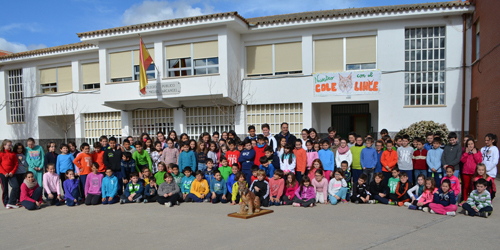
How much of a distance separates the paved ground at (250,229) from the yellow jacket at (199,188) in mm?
817

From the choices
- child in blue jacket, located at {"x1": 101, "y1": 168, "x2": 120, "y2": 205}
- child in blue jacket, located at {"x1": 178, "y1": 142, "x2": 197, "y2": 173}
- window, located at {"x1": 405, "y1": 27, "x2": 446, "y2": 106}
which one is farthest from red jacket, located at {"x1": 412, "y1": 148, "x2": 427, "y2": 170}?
child in blue jacket, located at {"x1": 101, "y1": 168, "x2": 120, "y2": 205}

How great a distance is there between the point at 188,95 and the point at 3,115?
42.2ft

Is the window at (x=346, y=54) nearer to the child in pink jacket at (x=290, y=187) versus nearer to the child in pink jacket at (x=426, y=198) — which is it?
the child in pink jacket at (x=290, y=187)

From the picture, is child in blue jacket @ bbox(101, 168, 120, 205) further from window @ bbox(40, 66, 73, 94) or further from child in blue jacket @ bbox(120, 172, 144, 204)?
window @ bbox(40, 66, 73, 94)

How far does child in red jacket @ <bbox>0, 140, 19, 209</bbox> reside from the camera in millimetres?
8953

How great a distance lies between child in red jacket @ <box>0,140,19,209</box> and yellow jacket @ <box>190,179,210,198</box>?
14.5 feet

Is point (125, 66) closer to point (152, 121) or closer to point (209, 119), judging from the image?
point (152, 121)

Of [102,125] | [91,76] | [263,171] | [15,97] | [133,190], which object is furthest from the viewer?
[15,97]

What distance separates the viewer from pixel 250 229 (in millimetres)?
6191

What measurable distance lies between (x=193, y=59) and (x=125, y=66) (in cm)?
357

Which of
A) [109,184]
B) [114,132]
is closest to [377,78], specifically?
[109,184]

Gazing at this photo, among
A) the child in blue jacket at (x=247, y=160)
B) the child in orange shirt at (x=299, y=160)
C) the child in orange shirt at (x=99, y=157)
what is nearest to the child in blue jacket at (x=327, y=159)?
the child in orange shirt at (x=299, y=160)

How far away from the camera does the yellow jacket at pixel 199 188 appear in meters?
9.09

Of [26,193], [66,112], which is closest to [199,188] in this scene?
[26,193]
